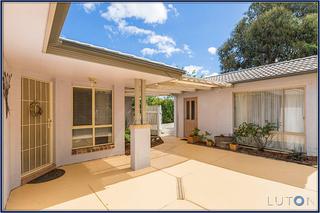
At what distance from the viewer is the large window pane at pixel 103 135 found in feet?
21.0

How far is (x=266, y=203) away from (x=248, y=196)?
0.33 meters

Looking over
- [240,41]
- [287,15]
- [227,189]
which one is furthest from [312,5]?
[227,189]

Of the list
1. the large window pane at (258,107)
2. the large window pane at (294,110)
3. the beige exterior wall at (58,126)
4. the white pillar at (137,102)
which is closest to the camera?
the beige exterior wall at (58,126)

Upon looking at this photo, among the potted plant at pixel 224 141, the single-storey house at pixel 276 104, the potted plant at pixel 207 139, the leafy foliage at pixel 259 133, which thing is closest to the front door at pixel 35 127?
the potted plant at pixel 207 139

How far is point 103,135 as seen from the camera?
21.5 ft

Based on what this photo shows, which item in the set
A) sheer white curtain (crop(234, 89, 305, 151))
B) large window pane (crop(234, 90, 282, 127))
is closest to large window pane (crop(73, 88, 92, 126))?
large window pane (crop(234, 90, 282, 127))

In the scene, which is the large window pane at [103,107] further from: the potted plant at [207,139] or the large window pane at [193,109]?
the large window pane at [193,109]

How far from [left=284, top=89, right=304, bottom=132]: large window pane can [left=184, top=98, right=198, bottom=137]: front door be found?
4592mm

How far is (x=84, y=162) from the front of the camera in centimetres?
593

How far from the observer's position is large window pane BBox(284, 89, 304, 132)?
256 inches

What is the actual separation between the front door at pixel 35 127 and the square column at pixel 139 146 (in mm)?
2552

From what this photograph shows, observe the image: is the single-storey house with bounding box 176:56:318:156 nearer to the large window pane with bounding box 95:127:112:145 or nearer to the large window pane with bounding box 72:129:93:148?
the large window pane with bounding box 95:127:112:145

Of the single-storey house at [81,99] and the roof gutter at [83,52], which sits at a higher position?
the roof gutter at [83,52]

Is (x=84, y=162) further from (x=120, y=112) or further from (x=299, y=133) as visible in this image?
(x=299, y=133)
